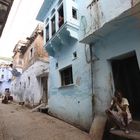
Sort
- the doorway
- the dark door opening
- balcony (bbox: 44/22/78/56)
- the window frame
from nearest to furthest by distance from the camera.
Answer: the dark door opening → balcony (bbox: 44/22/78/56) → the window frame → the doorway

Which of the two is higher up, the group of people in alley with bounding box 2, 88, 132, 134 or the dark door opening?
the dark door opening

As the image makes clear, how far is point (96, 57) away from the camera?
6555 millimetres

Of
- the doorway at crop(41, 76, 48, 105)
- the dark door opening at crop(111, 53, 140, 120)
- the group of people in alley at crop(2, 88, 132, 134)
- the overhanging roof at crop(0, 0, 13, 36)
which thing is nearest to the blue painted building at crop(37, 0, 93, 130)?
the dark door opening at crop(111, 53, 140, 120)

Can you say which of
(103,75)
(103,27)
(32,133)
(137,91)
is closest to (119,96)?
(103,75)

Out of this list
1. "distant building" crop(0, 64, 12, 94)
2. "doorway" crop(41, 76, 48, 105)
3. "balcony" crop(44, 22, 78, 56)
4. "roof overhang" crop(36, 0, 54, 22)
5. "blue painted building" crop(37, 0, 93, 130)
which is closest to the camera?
"blue painted building" crop(37, 0, 93, 130)

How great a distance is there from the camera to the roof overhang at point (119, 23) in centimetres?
422

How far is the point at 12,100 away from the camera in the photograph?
83.9ft

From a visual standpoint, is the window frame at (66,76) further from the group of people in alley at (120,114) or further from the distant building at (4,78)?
the distant building at (4,78)

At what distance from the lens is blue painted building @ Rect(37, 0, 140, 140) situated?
5.00m

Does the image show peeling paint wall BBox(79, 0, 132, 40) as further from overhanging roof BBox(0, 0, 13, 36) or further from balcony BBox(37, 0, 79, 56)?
overhanging roof BBox(0, 0, 13, 36)

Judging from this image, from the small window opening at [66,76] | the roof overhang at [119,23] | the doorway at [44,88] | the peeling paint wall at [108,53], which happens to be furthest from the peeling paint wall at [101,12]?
the doorway at [44,88]

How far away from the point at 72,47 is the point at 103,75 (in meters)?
2.86

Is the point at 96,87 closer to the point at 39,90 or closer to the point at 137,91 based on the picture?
the point at 137,91

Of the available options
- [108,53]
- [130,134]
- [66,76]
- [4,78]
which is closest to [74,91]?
[66,76]
